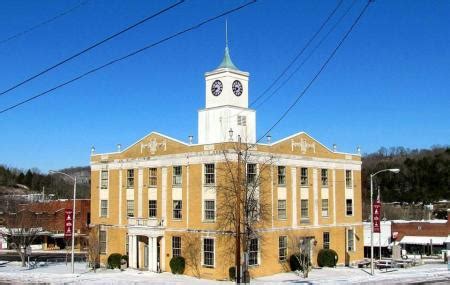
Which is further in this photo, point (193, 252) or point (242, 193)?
point (193, 252)

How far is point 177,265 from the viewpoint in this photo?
47.0 metres

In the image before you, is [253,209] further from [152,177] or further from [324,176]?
[324,176]

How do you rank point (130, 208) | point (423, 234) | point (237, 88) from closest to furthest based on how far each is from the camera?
point (237, 88) < point (130, 208) < point (423, 234)

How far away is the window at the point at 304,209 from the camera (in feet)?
168

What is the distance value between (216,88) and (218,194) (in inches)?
379

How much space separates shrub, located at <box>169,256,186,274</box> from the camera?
47031 mm

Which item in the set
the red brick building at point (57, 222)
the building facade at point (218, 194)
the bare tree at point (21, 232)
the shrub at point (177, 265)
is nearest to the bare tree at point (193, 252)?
the building facade at point (218, 194)

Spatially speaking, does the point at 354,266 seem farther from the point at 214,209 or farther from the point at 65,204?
the point at 65,204

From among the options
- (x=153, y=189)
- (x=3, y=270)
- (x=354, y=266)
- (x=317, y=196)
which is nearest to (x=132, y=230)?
(x=153, y=189)

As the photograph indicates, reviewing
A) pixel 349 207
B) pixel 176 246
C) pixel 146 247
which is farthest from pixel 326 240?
pixel 146 247

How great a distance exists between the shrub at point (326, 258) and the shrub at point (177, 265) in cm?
1224

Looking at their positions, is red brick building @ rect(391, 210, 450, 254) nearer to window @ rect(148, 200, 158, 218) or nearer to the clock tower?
the clock tower

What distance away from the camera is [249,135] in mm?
51656

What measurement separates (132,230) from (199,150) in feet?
30.7
